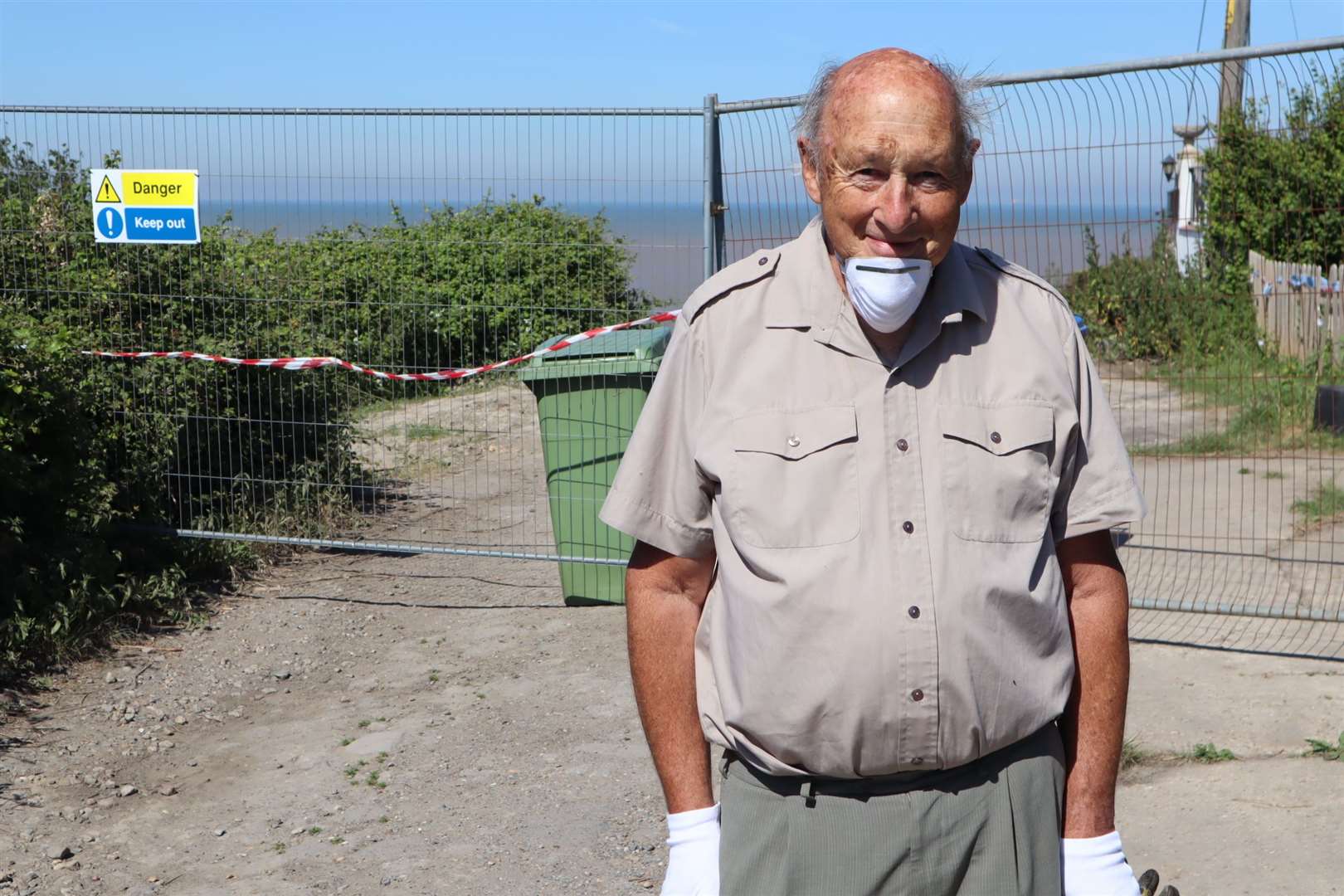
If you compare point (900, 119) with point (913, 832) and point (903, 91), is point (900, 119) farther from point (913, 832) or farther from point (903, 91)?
point (913, 832)

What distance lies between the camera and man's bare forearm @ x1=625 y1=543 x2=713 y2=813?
2.13 m

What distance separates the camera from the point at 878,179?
201 cm

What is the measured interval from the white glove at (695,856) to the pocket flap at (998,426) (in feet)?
2.31

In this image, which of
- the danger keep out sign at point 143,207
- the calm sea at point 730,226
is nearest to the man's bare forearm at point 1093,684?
the calm sea at point 730,226

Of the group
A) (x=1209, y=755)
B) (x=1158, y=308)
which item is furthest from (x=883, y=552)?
(x=1158, y=308)

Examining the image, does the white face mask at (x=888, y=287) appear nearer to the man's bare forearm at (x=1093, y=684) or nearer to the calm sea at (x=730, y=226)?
the man's bare forearm at (x=1093, y=684)

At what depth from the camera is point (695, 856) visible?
6.92ft

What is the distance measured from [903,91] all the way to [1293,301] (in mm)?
4622

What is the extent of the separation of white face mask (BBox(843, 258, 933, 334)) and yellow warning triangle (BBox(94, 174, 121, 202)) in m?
5.49

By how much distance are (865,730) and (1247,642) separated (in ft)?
14.4

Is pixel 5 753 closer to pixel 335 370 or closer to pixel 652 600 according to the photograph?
pixel 335 370

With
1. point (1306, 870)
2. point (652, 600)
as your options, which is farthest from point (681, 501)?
point (1306, 870)

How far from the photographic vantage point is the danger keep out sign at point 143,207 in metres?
6.53

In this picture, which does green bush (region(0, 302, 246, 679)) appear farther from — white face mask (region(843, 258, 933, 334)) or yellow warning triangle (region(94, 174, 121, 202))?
white face mask (region(843, 258, 933, 334))
